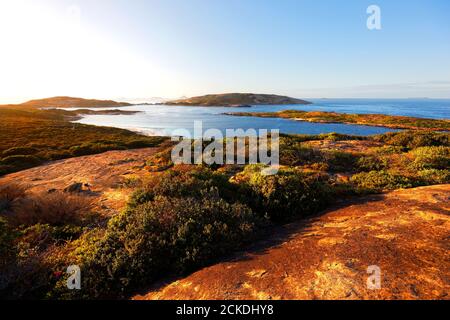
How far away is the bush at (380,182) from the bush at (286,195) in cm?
138

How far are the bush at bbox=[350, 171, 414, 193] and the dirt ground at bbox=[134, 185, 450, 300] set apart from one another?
6.57ft

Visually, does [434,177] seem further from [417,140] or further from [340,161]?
[417,140]

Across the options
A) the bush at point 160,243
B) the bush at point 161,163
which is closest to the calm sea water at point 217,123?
the bush at point 161,163

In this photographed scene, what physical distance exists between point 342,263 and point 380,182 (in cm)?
535

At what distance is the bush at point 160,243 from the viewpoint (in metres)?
4.20

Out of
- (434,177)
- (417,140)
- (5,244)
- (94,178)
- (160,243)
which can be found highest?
(417,140)

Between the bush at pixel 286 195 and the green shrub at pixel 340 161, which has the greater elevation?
the green shrub at pixel 340 161

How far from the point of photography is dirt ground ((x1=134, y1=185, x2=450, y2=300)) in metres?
3.18

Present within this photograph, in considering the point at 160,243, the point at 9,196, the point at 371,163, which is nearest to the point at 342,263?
the point at 160,243

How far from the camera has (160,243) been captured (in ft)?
15.1

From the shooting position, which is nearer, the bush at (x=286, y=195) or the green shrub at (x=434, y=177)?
the bush at (x=286, y=195)

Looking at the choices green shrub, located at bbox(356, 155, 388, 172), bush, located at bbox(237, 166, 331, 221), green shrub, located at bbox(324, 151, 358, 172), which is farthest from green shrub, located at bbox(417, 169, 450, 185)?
bush, located at bbox(237, 166, 331, 221)

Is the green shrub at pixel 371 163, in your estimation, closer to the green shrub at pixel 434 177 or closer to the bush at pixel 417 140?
the green shrub at pixel 434 177

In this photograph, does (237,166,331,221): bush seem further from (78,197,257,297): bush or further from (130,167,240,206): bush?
(78,197,257,297): bush
